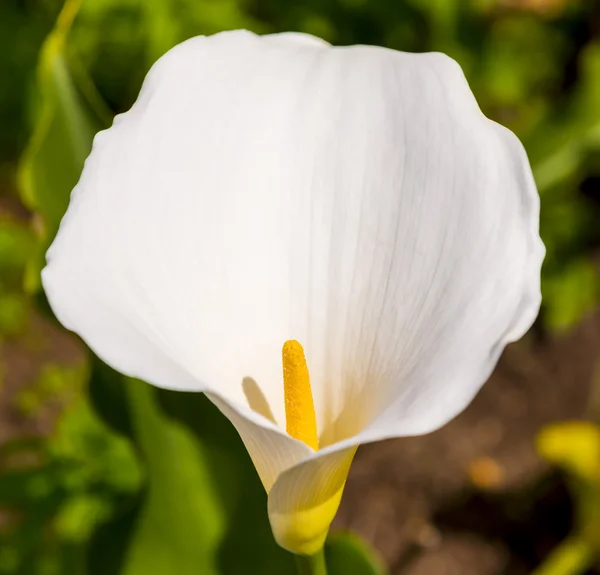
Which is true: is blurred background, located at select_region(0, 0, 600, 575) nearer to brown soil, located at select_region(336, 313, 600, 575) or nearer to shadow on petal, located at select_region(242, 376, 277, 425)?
brown soil, located at select_region(336, 313, 600, 575)

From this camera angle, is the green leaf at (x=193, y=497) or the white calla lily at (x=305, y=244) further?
the green leaf at (x=193, y=497)

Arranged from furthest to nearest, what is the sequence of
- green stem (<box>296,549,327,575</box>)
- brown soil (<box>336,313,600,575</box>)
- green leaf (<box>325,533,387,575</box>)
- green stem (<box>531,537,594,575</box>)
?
brown soil (<box>336,313,600,575</box>) < green stem (<box>531,537,594,575</box>) < green leaf (<box>325,533,387,575</box>) < green stem (<box>296,549,327,575</box>)

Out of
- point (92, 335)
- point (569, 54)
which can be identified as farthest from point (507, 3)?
point (92, 335)

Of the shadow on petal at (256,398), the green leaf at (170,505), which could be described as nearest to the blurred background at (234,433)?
the green leaf at (170,505)

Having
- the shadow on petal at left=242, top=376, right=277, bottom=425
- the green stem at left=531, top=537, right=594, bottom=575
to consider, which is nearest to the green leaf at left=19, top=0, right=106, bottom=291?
the shadow on petal at left=242, top=376, right=277, bottom=425

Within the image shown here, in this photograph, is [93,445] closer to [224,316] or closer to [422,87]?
[224,316]

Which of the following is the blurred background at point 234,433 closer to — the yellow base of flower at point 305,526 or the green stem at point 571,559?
the green stem at point 571,559
